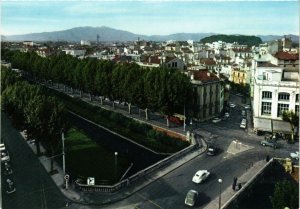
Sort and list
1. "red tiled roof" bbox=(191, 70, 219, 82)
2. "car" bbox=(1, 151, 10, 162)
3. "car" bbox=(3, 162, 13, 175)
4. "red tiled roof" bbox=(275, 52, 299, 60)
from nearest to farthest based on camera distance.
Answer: "car" bbox=(3, 162, 13, 175), "car" bbox=(1, 151, 10, 162), "red tiled roof" bbox=(275, 52, 299, 60), "red tiled roof" bbox=(191, 70, 219, 82)

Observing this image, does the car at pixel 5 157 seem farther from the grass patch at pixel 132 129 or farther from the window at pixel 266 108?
the window at pixel 266 108

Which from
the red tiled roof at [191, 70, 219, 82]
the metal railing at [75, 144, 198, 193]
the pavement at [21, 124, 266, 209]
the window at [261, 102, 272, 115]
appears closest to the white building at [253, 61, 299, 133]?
the window at [261, 102, 272, 115]

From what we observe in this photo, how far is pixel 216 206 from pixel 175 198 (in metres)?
4.93

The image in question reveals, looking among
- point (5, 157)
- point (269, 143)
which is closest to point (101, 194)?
point (5, 157)

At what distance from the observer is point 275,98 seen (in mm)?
66875

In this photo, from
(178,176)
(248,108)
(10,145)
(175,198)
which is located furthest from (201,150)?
(248,108)

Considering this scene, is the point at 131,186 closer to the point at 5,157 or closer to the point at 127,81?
the point at 5,157

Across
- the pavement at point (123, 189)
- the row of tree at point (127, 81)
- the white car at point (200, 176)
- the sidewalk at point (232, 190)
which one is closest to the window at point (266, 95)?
the row of tree at point (127, 81)

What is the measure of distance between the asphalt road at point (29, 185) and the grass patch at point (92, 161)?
4.33m

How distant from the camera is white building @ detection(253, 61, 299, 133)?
65356mm

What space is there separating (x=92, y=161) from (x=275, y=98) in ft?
118

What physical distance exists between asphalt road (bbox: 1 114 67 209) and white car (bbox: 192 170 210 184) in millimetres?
16770

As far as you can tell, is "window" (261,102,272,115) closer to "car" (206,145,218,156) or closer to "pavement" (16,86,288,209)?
"pavement" (16,86,288,209)

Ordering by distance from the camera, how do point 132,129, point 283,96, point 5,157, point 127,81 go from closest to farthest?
1. point 5,157
2. point 283,96
3. point 132,129
4. point 127,81
